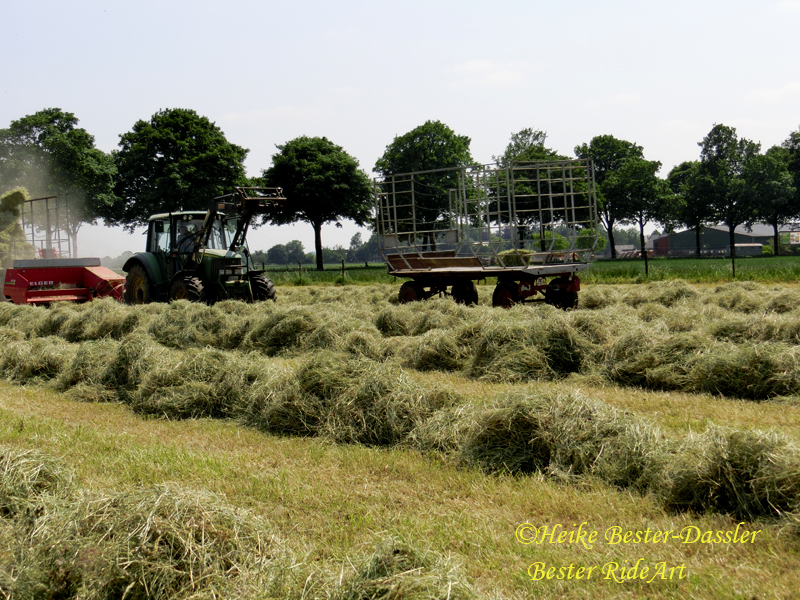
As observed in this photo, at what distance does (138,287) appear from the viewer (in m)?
17.3

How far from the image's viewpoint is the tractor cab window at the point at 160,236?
55.6ft

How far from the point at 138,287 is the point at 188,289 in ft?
10.3

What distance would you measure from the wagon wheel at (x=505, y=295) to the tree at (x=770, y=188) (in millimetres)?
65584

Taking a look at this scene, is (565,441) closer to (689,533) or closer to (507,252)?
(689,533)

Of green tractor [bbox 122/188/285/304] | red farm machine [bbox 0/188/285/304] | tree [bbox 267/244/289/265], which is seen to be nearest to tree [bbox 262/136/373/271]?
red farm machine [bbox 0/188/285/304]

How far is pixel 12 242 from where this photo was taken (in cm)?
2439

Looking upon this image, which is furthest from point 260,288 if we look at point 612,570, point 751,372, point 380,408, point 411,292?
point 612,570

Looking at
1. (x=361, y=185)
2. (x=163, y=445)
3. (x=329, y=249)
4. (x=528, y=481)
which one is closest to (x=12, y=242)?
(x=163, y=445)

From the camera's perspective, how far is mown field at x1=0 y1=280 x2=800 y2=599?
2.89 m

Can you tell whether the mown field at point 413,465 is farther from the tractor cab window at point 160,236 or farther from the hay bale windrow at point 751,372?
the tractor cab window at point 160,236

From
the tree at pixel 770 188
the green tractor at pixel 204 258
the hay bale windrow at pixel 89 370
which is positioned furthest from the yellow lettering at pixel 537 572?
the tree at pixel 770 188

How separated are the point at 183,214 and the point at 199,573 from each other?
49.6 ft

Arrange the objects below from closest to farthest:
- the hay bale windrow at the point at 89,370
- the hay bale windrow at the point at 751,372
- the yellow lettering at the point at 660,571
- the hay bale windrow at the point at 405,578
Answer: the hay bale windrow at the point at 405,578
the yellow lettering at the point at 660,571
the hay bale windrow at the point at 751,372
the hay bale windrow at the point at 89,370

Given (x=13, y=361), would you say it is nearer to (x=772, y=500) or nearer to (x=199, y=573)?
(x=199, y=573)
